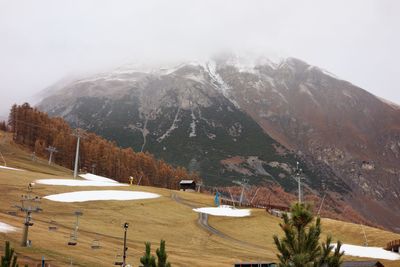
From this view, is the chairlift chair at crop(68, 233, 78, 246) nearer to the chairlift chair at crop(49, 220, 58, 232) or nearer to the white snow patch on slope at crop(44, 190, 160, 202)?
the chairlift chair at crop(49, 220, 58, 232)

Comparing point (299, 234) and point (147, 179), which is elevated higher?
point (299, 234)

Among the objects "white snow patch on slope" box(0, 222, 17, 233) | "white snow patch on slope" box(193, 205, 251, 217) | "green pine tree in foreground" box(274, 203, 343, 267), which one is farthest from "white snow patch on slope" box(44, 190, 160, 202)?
"green pine tree in foreground" box(274, 203, 343, 267)

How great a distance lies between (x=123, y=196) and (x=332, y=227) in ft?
138

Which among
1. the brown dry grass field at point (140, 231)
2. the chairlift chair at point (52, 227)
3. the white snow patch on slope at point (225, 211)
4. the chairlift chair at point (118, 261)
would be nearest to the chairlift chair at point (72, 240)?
the brown dry grass field at point (140, 231)

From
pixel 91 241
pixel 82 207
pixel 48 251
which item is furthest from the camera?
pixel 82 207

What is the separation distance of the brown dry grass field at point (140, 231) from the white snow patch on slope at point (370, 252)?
4842mm

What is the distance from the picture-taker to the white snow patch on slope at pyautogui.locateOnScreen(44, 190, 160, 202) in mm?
87312

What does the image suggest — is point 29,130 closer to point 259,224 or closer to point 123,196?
point 123,196

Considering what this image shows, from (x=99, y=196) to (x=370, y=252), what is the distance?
51294 millimetres

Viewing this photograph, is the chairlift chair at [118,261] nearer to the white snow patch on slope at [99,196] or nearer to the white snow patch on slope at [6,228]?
the white snow patch on slope at [6,228]

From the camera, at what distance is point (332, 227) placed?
89375 millimetres

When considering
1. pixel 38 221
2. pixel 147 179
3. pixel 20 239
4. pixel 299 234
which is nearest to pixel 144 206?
pixel 38 221

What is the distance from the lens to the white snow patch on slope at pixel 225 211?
9338 centimetres

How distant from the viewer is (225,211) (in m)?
96.6
